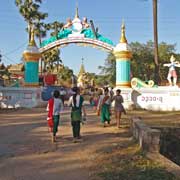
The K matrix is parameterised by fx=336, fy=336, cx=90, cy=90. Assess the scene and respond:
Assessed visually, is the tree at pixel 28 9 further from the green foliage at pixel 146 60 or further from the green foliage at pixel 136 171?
the green foliage at pixel 136 171

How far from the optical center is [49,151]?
824cm

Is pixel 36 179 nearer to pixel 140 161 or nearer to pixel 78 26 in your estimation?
pixel 140 161

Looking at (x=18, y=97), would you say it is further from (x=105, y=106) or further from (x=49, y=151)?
(x=49, y=151)

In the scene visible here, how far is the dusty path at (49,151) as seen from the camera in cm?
626

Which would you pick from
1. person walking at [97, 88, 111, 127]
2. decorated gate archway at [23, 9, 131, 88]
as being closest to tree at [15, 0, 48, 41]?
decorated gate archway at [23, 9, 131, 88]

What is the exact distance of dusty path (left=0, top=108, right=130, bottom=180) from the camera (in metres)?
6.26

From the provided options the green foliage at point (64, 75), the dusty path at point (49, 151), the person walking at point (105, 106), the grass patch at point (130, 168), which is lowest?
the dusty path at point (49, 151)

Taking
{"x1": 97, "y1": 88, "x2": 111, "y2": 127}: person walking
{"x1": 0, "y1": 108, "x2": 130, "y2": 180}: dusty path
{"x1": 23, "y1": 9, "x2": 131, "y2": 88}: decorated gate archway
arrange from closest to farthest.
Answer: {"x1": 0, "y1": 108, "x2": 130, "y2": 180}: dusty path, {"x1": 97, "y1": 88, "x2": 111, "y2": 127}: person walking, {"x1": 23, "y1": 9, "x2": 131, "y2": 88}: decorated gate archway

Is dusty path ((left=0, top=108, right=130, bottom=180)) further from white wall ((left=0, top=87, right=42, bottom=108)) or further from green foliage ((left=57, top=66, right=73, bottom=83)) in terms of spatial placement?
green foliage ((left=57, top=66, right=73, bottom=83))

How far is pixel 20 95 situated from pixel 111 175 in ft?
59.0

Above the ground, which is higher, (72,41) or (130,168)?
(72,41)

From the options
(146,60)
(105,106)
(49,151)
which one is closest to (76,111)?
(49,151)

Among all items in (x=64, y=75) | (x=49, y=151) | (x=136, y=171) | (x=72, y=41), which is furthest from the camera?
(x=64, y=75)

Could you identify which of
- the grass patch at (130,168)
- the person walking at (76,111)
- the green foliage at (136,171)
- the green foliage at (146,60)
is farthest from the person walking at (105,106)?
the green foliage at (146,60)
